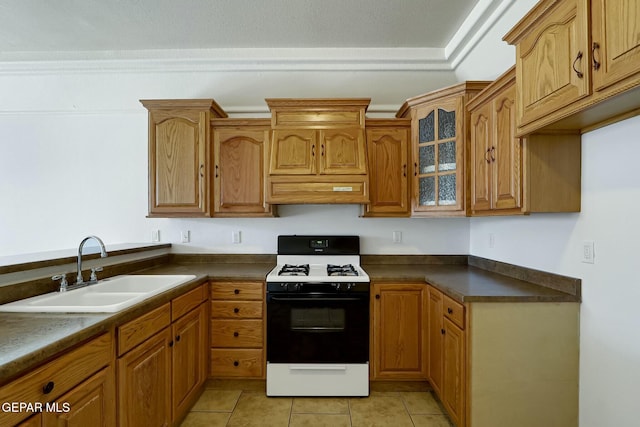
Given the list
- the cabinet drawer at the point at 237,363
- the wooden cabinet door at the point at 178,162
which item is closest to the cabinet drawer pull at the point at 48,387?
the cabinet drawer at the point at 237,363

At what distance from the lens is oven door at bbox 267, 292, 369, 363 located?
2.22 metres

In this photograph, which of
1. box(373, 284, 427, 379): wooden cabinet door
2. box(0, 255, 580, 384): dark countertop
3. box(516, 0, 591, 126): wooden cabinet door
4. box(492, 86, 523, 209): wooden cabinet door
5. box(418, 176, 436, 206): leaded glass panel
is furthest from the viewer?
box(418, 176, 436, 206): leaded glass panel

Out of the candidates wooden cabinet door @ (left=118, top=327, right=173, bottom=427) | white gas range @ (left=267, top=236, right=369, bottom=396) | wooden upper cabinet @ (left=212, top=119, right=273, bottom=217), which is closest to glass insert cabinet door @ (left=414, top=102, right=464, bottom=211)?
white gas range @ (left=267, top=236, right=369, bottom=396)

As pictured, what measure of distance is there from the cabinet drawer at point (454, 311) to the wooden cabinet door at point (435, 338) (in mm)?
81

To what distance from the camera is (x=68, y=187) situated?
2.90m

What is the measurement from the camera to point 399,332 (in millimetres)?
2285

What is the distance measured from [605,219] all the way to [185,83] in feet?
11.1

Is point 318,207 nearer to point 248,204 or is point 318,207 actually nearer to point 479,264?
point 248,204

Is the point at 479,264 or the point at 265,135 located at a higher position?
the point at 265,135

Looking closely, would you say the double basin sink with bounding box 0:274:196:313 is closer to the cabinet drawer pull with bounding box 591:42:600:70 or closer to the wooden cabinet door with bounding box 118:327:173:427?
the wooden cabinet door with bounding box 118:327:173:427

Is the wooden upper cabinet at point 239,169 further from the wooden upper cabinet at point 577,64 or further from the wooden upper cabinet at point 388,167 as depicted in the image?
the wooden upper cabinet at point 577,64

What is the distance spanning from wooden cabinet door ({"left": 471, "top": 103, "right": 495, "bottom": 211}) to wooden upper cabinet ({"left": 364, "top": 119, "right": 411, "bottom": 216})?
0.56m

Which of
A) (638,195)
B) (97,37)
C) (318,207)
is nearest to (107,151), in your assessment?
(97,37)

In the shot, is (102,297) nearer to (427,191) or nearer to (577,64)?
(427,191)
